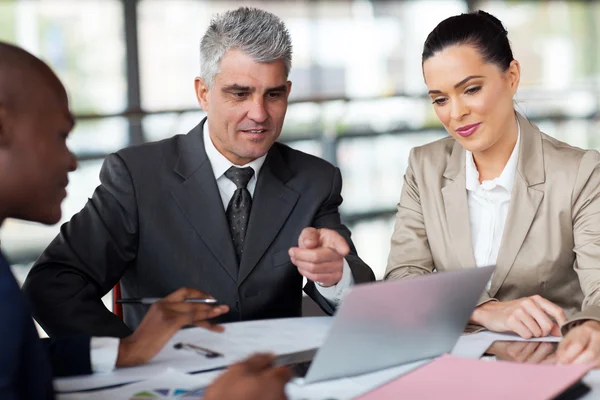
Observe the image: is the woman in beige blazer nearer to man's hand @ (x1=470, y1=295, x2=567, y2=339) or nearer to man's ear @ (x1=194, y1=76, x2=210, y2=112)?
man's hand @ (x1=470, y1=295, x2=567, y2=339)

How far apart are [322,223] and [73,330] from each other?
0.73m

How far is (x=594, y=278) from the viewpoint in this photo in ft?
6.38

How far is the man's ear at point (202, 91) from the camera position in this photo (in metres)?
2.20

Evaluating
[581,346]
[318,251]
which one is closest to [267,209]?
[318,251]

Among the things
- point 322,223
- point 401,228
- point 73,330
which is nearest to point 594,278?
point 401,228

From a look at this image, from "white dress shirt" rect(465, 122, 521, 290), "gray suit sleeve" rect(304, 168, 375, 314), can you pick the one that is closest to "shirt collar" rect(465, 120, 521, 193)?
"white dress shirt" rect(465, 122, 521, 290)

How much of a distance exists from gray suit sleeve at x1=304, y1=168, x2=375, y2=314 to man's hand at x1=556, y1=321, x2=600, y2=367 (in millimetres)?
532

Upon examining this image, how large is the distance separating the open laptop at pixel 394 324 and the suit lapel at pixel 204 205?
0.58 meters

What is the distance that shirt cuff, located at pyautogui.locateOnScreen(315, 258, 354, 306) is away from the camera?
75.0 inches

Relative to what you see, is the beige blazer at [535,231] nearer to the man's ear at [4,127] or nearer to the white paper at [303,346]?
the white paper at [303,346]

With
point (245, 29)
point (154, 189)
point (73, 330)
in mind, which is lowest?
point (73, 330)

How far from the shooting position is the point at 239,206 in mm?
2172

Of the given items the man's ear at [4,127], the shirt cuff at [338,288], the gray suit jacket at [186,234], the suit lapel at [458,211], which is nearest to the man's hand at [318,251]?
the shirt cuff at [338,288]

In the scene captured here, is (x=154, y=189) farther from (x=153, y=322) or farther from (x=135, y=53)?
(x=135, y=53)
